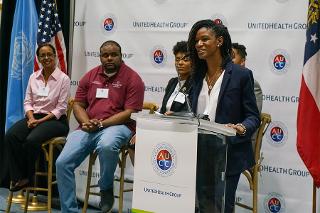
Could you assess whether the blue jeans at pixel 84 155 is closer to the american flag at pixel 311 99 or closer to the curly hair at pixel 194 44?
the curly hair at pixel 194 44

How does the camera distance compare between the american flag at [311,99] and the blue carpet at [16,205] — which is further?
the blue carpet at [16,205]

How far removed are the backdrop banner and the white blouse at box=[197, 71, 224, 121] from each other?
1.55 metres

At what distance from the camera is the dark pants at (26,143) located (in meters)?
3.99

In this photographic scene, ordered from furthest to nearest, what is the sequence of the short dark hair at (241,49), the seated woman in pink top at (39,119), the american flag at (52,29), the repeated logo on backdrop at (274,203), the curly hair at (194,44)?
the american flag at (52,29) → the seated woman in pink top at (39,119) → the repeated logo on backdrop at (274,203) → the short dark hair at (241,49) → the curly hair at (194,44)

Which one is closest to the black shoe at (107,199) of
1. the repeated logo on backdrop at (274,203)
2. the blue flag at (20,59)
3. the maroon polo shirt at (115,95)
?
the maroon polo shirt at (115,95)

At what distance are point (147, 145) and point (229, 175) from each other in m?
0.46

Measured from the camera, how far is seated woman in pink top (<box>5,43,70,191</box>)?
4031 millimetres

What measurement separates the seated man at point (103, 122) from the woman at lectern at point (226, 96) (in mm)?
1244

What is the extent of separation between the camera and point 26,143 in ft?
13.1

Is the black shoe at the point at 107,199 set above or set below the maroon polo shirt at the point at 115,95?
below

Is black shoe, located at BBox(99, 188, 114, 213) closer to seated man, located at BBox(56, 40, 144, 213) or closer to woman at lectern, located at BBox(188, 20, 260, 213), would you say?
seated man, located at BBox(56, 40, 144, 213)

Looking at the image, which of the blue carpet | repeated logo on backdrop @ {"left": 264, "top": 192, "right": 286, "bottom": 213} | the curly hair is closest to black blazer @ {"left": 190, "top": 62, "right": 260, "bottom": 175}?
the curly hair

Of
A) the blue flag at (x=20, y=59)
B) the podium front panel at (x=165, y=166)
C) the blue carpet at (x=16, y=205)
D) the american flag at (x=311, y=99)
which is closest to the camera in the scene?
the podium front panel at (x=165, y=166)

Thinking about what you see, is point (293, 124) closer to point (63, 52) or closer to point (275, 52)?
point (275, 52)
